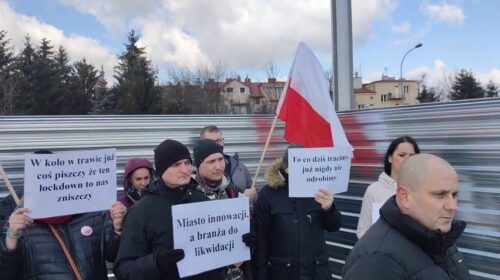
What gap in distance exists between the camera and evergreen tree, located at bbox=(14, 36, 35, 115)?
123 ft

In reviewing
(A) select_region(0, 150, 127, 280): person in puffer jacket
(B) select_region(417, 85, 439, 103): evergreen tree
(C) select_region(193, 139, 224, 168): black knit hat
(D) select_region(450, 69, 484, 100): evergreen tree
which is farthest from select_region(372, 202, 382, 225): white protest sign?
(B) select_region(417, 85, 439, 103): evergreen tree

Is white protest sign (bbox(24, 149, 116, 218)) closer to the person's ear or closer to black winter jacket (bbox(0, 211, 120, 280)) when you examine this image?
black winter jacket (bbox(0, 211, 120, 280))

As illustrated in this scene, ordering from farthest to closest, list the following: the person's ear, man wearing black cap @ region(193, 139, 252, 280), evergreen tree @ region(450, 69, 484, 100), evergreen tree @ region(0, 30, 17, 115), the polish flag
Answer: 1. evergreen tree @ region(0, 30, 17, 115)
2. evergreen tree @ region(450, 69, 484, 100)
3. the polish flag
4. man wearing black cap @ region(193, 139, 252, 280)
5. the person's ear

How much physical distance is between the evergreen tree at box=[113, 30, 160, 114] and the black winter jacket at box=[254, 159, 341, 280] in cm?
3504

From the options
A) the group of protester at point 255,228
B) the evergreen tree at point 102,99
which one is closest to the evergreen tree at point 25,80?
the evergreen tree at point 102,99

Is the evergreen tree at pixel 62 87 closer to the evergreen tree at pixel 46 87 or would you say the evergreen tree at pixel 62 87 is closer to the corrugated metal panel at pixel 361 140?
the evergreen tree at pixel 46 87

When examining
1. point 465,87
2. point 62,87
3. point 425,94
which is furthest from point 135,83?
point 465,87

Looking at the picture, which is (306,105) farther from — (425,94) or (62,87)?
(62,87)

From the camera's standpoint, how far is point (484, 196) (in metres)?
3.84

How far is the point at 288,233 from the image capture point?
152 inches

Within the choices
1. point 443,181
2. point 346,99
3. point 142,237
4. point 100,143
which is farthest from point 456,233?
point 346,99

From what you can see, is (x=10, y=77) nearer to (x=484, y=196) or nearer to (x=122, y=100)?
(x=122, y=100)

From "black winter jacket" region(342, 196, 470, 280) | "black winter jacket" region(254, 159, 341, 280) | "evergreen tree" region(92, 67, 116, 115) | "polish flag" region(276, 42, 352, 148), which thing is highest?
"evergreen tree" region(92, 67, 116, 115)

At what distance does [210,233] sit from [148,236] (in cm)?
40
